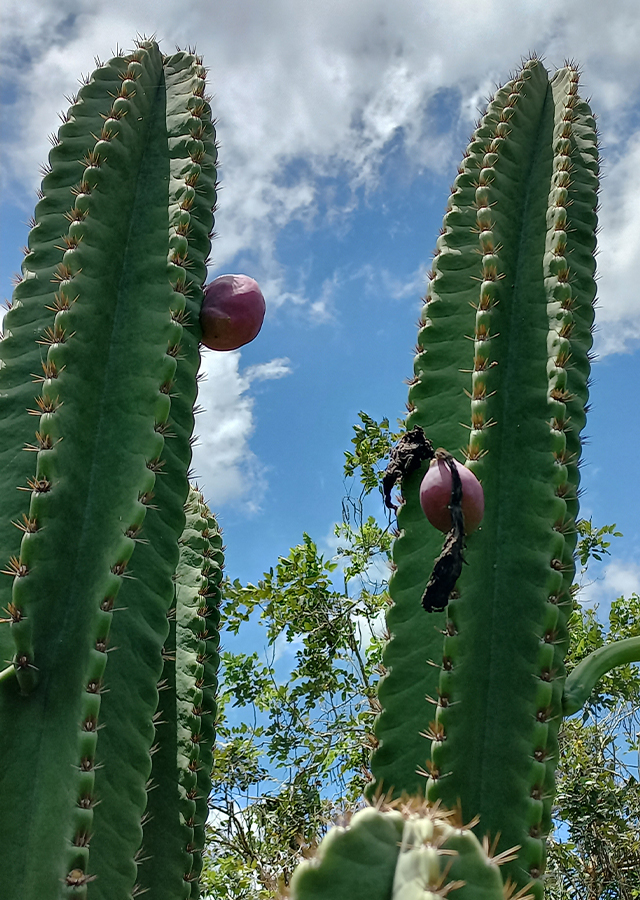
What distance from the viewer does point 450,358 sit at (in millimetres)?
2561

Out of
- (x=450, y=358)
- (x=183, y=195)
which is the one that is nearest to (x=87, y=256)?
(x=183, y=195)

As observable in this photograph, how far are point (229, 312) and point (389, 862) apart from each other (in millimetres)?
1669

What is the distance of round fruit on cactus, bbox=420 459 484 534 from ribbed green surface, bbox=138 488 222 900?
89 cm

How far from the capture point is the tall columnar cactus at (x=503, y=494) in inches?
83.6

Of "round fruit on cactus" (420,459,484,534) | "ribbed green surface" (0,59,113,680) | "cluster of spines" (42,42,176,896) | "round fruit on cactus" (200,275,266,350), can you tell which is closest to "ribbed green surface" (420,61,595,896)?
"round fruit on cactus" (420,459,484,534)

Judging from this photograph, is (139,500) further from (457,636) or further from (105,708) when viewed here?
(457,636)

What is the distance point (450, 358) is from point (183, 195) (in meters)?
0.95

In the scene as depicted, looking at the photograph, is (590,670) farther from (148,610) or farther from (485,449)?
(148,610)

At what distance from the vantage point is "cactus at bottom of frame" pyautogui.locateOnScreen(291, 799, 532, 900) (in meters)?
1.31

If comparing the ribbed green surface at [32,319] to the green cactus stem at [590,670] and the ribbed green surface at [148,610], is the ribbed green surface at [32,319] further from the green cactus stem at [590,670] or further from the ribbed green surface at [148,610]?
the green cactus stem at [590,670]

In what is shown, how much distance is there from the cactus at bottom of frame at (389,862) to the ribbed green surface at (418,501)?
0.69 metres

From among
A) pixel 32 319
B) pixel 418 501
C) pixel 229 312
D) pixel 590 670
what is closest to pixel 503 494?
pixel 418 501

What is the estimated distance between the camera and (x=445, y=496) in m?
2.10

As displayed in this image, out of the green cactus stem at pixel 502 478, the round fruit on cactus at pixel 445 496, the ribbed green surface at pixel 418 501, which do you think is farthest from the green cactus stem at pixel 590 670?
the round fruit on cactus at pixel 445 496
